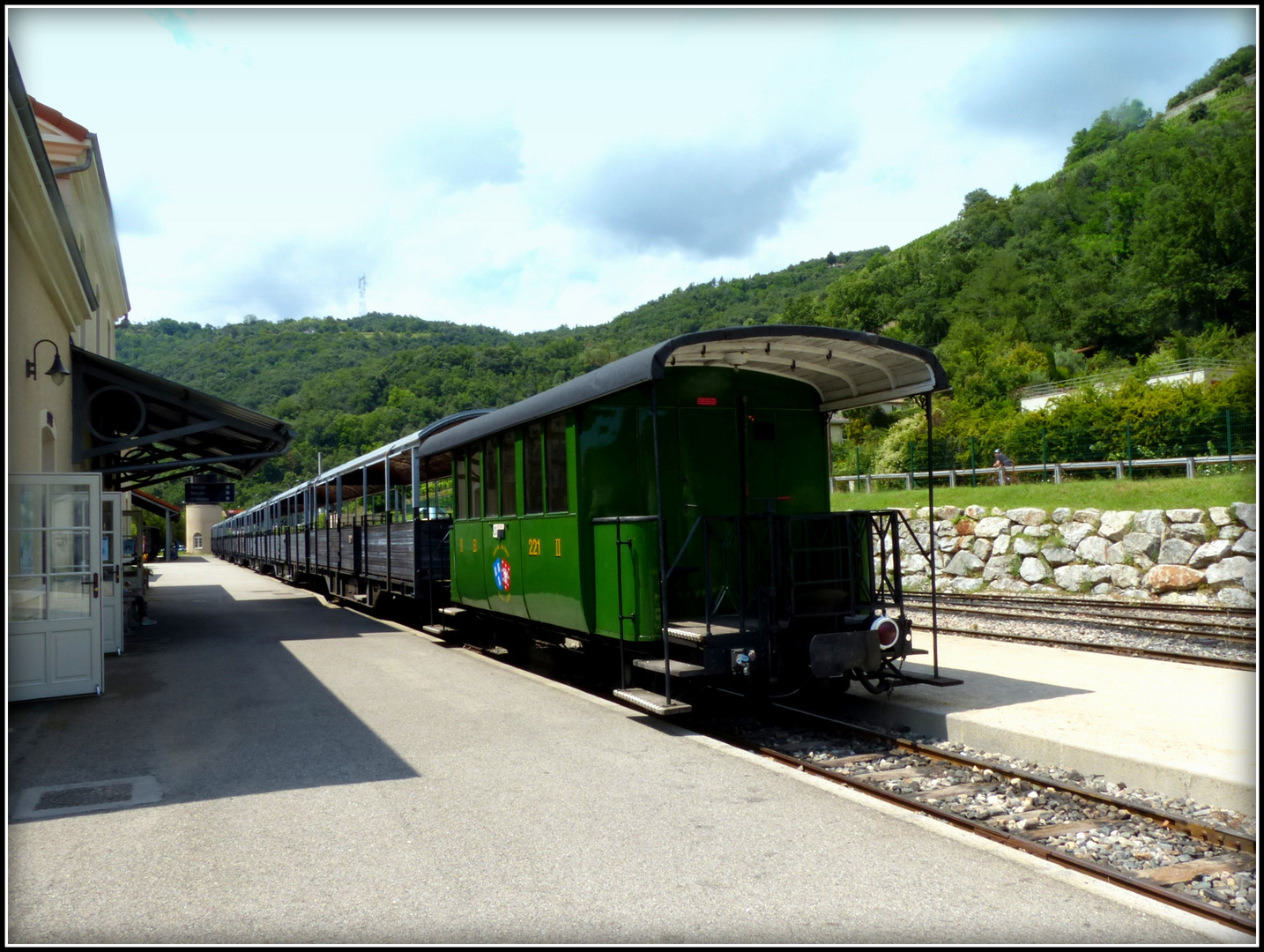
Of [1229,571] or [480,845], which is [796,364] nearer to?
A: [480,845]

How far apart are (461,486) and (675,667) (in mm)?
5559

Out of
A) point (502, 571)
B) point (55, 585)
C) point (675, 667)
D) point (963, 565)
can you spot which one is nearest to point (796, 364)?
point (675, 667)

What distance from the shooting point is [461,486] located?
1198cm

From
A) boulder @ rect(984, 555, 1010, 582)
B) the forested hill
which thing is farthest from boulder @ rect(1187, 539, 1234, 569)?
the forested hill

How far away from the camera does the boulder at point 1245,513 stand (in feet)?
48.0

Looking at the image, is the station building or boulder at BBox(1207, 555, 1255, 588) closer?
the station building

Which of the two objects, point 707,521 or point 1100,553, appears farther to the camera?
point 1100,553

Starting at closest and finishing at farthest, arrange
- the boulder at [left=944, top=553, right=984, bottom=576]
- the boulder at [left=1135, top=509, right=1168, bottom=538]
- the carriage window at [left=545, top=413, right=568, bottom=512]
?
1. the carriage window at [left=545, top=413, right=568, bottom=512]
2. the boulder at [left=1135, top=509, right=1168, bottom=538]
3. the boulder at [left=944, top=553, right=984, bottom=576]

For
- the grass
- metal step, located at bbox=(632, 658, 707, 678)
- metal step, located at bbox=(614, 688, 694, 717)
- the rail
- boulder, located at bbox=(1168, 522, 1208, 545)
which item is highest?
the rail

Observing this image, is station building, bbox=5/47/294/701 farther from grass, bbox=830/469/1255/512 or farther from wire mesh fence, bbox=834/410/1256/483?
wire mesh fence, bbox=834/410/1256/483

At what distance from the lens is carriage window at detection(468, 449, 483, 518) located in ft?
36.4

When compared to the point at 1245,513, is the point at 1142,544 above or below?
below

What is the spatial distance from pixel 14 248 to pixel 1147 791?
34.3ft

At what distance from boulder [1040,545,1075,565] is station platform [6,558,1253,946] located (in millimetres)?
12071
